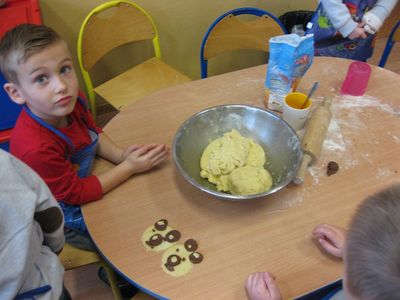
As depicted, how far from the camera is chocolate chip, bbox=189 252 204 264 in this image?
80 cm

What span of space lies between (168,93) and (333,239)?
76cm

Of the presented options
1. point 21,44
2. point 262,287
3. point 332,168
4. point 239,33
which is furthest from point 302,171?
point 239,33

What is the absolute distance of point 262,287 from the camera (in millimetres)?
730

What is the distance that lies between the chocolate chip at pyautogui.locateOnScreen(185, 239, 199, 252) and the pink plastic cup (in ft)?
2.70

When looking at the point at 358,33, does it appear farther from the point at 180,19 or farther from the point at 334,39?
the point at 180,19

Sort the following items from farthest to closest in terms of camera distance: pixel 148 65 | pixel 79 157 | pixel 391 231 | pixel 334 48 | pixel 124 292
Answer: pixel 148 65 → pixel 334 48 → pixel 124 292 → pixel 79 157 → pixel 391 231

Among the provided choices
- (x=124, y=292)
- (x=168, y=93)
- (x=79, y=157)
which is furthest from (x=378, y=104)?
(x=124, y=292)

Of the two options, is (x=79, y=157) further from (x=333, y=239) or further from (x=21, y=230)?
(x=333, y=239)

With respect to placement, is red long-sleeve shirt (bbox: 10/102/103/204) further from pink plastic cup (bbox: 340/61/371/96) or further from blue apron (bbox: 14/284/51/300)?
pink plastic cup (bbox: 340/61/371/96)

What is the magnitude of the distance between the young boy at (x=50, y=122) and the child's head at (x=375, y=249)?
605 mm

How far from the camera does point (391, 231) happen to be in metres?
0.49

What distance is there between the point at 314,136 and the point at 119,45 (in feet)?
3.92

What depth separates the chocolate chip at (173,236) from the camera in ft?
2.77

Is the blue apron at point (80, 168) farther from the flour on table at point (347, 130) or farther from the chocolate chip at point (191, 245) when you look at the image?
the flour on table at point (347, 130)
